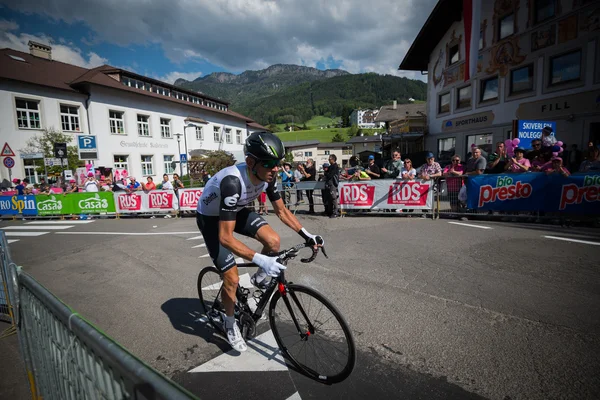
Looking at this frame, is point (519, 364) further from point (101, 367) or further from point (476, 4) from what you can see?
point (476, 4)

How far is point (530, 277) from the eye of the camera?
440 centimetres

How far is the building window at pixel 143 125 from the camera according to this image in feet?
106

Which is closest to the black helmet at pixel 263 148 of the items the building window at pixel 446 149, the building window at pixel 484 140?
the building window at pixel 484 140

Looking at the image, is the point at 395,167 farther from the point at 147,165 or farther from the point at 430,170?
the point at 147,165

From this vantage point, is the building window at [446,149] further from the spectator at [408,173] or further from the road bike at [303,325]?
the road bike at [303,325]

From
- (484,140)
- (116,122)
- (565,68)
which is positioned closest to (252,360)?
(565,68)

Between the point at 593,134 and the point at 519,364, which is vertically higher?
the point at 593,134

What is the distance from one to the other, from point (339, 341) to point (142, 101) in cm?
3620

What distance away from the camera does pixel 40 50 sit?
95.3 feet

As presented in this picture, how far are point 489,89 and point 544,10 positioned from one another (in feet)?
14.5

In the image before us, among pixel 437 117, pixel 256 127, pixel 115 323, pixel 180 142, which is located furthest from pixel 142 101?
pixel 115 323

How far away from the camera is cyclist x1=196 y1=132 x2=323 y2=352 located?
2713 millimetres

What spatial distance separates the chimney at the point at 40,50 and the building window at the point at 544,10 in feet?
130

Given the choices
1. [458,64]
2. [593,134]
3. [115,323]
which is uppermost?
[458,64]
